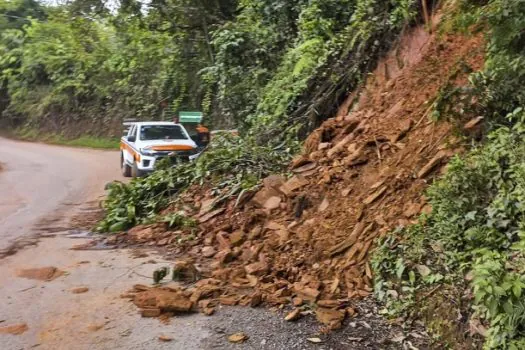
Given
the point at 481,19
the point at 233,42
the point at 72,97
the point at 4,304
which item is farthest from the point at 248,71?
the point at 72,97

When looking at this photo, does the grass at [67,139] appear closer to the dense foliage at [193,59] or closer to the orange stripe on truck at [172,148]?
the dense foliage at [193,59]

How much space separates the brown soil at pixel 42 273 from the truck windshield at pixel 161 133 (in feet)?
29.7

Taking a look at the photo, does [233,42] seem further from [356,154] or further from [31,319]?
[31,319]

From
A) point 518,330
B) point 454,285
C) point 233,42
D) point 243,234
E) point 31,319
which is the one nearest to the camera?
point 518,330

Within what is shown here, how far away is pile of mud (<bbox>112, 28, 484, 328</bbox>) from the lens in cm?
595

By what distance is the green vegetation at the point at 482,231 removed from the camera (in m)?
3.93

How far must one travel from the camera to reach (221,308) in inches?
222

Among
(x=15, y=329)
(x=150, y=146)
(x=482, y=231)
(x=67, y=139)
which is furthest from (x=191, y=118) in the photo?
(x=67, y=139)

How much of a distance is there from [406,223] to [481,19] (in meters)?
2.62

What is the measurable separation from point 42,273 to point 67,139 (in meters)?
29.0

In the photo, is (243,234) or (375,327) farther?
(243,234)

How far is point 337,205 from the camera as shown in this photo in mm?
7184

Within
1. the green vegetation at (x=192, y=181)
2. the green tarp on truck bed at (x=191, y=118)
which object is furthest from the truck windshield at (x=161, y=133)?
Result: the green vegetation at (x=192, y=181)

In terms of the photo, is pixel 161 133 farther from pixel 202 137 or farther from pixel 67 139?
pixel 67 139
